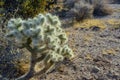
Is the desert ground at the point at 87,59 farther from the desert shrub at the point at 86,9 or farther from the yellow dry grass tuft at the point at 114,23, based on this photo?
the desert shrub at the point at 86,9

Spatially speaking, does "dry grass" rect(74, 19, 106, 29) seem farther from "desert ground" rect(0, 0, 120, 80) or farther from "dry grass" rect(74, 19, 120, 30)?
"desert ground" rect(0, 0, 120, 80)

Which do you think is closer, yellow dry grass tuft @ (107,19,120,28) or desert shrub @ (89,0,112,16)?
yellow dry grass tuft @ (107,19,120,28)

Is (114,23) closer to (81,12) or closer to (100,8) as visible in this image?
(81,12)

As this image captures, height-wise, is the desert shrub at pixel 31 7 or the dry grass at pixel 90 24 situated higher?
the desert shrub at pixel 31 7

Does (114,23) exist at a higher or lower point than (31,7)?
lower

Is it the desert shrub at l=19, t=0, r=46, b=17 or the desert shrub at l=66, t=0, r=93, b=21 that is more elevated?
the desert shrub at l=19, t=0, r=46, b=17

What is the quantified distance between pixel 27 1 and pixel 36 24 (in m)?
4.24

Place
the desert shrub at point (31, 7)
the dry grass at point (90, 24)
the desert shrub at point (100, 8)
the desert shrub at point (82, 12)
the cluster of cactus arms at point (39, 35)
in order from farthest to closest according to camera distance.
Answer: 1. the desert shrub at point (100, 8)
2. the desert shrub at point (82, 12)
3. the dry grass at point (90, 24)
4. the desert shrub at point (31, 7)
5. the cluster of cactus arms at point (39, 35)

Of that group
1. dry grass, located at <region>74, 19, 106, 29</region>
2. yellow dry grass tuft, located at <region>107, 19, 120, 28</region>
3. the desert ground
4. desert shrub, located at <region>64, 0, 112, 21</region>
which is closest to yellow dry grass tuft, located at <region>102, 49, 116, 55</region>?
the desert ground

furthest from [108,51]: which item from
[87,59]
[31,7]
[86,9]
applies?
[86,9]

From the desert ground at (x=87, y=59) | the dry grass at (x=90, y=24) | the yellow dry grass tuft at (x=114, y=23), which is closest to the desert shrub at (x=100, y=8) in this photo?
the yellow dry grass tuft at (x=114, y=23)

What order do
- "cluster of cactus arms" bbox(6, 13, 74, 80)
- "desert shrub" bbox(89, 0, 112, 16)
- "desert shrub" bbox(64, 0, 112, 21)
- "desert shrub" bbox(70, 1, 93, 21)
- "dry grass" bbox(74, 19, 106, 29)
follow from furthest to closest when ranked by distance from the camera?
"desert shrub" bbox(89, 0, 112, 16) → "desert shrub" bbox(64, 0, 112, 21) → "desert shrub" bbox(70, 1, 93, 21) → "dry grass" bbox(74, 19, 106, 29) → "cluster of cactus arms" bbox(6, 13, 74, 80)

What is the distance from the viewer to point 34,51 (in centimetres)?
582

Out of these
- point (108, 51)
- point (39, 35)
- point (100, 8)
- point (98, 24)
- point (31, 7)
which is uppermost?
point (39, 35)
